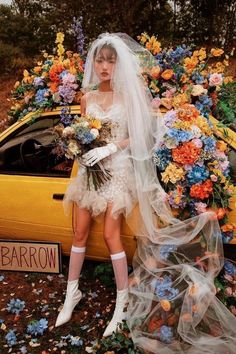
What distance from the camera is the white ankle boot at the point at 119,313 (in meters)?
3.51

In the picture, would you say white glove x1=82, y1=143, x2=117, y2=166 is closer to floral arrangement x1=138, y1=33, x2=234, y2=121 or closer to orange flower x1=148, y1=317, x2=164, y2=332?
floral arrangement x1=138, y1=33, x2=234, y2=121

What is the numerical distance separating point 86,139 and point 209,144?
889 mm

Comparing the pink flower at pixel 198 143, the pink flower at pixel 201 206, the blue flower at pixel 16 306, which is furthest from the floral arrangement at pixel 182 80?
the blue flower at pixel 16 306

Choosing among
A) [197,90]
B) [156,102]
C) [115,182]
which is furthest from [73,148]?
[197,90]

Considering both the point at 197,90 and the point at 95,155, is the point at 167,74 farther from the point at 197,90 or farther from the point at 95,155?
the point at 95,155

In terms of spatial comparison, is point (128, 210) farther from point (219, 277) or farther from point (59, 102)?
point (59, 102)

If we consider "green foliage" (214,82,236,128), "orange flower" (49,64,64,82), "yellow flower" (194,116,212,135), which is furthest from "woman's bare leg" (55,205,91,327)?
"green foliage" (214,82,236,128)

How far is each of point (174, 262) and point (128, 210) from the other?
1.66 ft

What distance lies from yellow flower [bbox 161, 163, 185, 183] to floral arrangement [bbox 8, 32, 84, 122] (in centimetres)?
Answer: 109

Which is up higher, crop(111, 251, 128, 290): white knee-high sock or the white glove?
the white glove

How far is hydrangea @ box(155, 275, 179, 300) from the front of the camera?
3.23 meters

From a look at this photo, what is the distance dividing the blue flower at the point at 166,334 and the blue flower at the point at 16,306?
134 cm

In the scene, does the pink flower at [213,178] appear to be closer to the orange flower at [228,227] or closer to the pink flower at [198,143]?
the pink flower at [198,143]

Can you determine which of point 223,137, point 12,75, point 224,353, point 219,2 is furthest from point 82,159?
point 12,75
